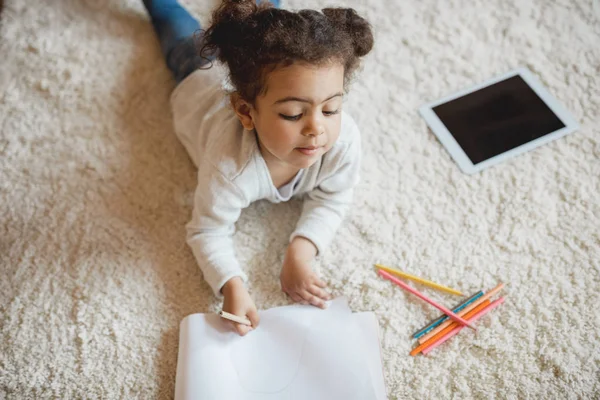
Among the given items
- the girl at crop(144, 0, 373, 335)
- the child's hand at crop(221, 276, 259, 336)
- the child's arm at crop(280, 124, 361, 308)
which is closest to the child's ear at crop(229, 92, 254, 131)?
the girl at crop(144, 0, 373, 335)

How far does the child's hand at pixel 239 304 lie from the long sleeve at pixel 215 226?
0.04 ft

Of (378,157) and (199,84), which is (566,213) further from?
(199,84)

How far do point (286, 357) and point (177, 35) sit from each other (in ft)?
2.18

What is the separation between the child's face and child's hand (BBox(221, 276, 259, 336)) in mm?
229

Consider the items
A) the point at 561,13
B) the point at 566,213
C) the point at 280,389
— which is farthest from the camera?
the point at 561,13

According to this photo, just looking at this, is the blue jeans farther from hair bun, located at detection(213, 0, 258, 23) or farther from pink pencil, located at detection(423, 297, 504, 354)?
pink pencil, located at detection(423, 297, 504, 354)

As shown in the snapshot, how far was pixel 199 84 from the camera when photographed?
0.93 m

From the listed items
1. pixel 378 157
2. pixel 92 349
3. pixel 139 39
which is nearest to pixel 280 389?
pixel 92 349

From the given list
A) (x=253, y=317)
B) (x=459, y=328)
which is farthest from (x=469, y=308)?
(x=253, y=317)

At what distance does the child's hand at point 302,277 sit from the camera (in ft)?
2.66

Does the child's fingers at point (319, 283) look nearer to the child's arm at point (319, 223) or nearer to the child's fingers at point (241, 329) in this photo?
the child's arm at point (319, 223)

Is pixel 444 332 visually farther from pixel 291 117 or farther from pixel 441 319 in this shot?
pixel 291 117

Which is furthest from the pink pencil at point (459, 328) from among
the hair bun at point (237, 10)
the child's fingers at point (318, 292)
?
the hair bun at point (237, 10)

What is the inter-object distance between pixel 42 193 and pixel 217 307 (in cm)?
41
